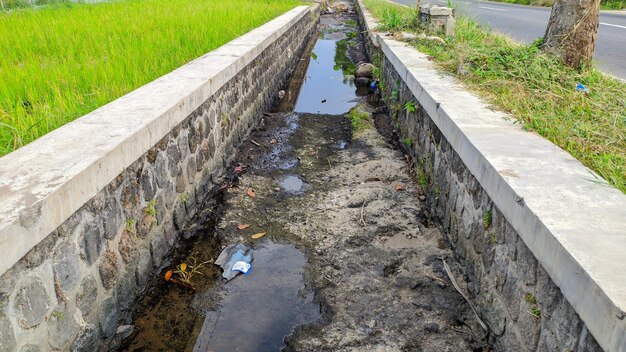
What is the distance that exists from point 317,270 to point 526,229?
150 cm

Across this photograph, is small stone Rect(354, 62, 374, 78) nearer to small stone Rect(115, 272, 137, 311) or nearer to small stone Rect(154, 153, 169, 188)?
small stone Rect(154, 153, 169, 188)

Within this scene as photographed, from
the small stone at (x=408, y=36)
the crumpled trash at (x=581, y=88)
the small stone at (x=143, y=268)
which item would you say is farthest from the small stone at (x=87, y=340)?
the small stone at (x=408, y=36)

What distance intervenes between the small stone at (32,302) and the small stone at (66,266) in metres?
0.11

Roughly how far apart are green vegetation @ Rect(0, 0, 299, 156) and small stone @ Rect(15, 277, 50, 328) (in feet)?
2.96

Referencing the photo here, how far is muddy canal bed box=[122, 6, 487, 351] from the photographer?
2.65 m

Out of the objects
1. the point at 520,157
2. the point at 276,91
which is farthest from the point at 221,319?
the point at 276,91

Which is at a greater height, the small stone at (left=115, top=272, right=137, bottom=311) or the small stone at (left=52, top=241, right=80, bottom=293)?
the small stone at (left=52, top=241, right=80, bottom=293)

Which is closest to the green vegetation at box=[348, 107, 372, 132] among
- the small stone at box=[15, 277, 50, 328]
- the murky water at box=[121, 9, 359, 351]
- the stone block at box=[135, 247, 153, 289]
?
the murky water at box=[121, 9, 359, 351]

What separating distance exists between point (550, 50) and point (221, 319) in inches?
155

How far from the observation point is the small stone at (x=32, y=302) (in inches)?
71.3

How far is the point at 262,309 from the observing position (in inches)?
114

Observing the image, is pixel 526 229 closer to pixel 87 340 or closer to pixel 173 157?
pixel 87 340

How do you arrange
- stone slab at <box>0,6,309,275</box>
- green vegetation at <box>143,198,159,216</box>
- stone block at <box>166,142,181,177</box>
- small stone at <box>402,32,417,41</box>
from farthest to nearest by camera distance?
small stone at <box>402,32,417,41</box>
stone block at <box>166,142,181,177</box>
green vegetation at <box>143,198,159,216</box>
stone slab at <box>0,6,309,275</box>

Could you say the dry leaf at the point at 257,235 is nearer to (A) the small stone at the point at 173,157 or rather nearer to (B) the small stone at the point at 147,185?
(A) the small stone at the point at 173,157
